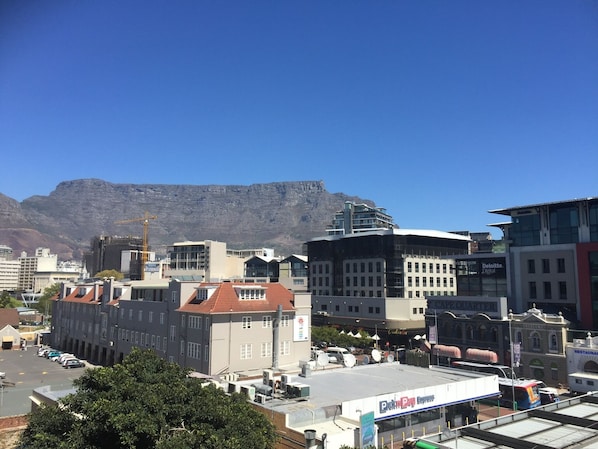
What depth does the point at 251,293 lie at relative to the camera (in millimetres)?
58219

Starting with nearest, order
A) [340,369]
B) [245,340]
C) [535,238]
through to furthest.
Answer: [340,369] → [245,340] → [535,238]

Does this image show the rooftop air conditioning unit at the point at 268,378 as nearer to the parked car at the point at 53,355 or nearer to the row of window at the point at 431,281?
the parked car at the point at 53,355

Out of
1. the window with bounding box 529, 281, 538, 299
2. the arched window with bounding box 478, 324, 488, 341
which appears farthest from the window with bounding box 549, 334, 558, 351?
the window with bounding box 529, 281, 538, 299

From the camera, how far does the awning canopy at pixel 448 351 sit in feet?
227

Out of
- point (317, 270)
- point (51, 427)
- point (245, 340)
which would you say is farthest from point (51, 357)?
point (51, 427)

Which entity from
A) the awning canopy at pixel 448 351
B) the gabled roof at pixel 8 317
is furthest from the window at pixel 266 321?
the gabled roof at pixel 8 317

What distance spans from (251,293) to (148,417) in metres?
38.8

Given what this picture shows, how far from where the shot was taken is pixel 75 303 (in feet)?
297

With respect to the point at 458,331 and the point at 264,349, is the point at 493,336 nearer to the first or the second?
the point at 458,331

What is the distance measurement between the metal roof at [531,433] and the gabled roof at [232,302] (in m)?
34.6

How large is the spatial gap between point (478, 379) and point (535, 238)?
38658mm

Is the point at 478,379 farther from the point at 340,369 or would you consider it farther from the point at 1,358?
the point at 1,358

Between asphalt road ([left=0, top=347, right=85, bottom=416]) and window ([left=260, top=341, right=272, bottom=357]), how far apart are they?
23754mm

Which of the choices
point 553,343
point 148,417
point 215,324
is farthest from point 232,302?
point 553,343
